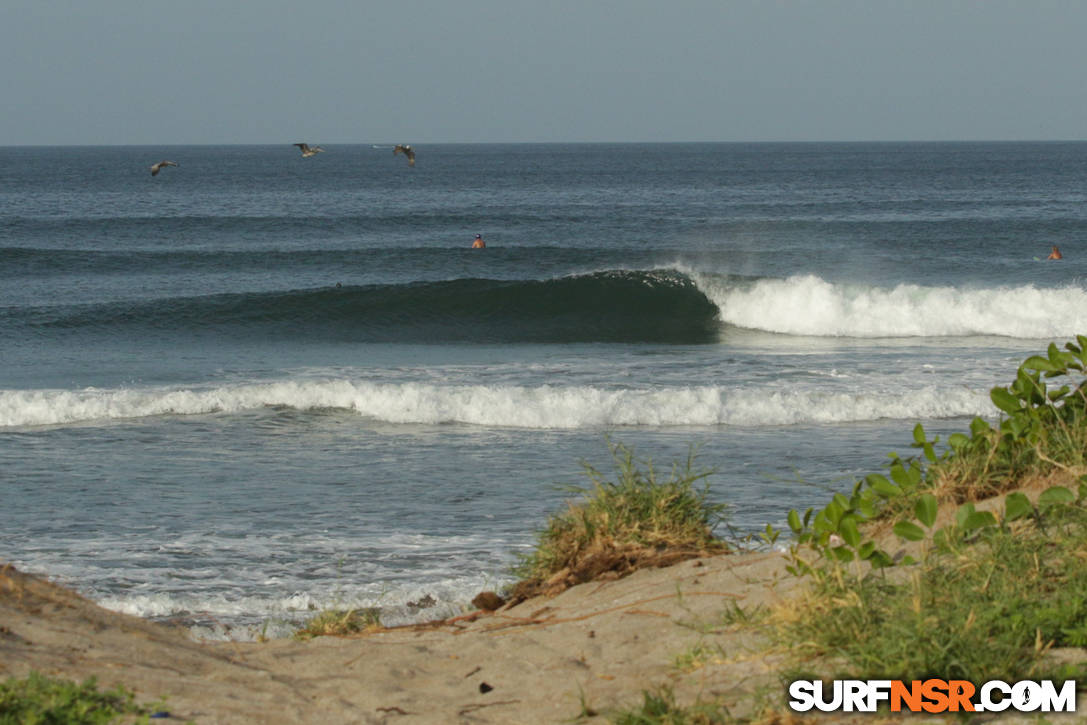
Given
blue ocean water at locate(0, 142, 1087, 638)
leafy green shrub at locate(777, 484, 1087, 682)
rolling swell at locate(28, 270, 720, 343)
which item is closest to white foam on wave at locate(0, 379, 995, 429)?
blue ocean water at locate(0, 142, 1087, 638)

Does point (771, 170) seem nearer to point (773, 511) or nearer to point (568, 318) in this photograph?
point (568, 318)

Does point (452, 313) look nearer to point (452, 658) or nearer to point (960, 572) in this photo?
point (452, 658)

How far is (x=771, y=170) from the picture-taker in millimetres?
84438

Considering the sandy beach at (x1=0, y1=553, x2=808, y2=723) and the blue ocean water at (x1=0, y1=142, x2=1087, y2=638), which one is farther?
the blue ocean water at (x1=0, y1=142, x2=1087, y2=638)

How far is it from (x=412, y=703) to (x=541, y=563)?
1.46 metres

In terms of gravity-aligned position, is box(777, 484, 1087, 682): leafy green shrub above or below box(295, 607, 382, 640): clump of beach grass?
above

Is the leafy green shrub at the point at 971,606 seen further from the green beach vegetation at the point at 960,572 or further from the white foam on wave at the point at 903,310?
the white foam on wave at the point at 903,310

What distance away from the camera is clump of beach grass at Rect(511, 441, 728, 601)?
4590mm

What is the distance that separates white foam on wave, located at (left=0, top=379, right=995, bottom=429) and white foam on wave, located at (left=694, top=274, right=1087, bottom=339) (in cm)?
685

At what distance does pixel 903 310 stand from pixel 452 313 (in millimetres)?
8175

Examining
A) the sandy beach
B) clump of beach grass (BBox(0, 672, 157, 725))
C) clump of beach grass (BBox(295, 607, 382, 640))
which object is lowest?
clump of beach grass (BBox(295, 607, 382, 640))

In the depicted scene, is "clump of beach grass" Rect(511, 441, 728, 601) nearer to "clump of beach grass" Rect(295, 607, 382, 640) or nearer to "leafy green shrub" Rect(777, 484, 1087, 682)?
"clump of beach grass" Rect(295, 607, 382, 640)

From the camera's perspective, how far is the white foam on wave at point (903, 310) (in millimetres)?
18484

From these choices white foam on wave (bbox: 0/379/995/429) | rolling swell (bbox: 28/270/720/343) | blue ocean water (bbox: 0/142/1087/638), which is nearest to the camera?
blue ocean water (bbox: 0/142/1087/638)
